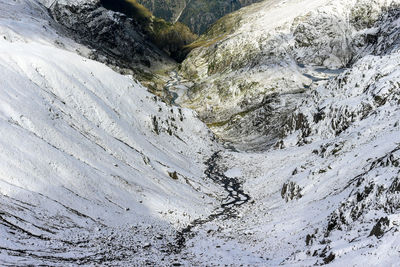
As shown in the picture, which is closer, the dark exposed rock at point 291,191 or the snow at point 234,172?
the dark exposed rock at point 291,191

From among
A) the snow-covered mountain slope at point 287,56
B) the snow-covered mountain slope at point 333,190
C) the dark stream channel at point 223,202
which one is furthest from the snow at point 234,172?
the snow-covered mountain slope at point 287,56

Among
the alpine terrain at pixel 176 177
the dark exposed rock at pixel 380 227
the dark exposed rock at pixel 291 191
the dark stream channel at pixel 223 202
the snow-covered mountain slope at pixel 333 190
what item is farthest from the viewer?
the dark exposed rock at pixel 291 191

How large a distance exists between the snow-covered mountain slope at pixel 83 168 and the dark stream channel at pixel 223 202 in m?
1.21

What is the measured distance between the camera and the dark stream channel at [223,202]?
32756 millimetres

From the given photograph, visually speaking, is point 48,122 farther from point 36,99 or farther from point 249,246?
point 249,246

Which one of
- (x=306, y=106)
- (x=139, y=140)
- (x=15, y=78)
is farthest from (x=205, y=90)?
(x=15, y=78)

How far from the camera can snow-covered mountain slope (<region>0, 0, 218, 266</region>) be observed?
25.0 metres

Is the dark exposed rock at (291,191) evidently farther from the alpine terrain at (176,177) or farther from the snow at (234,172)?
the snow at (234,172)

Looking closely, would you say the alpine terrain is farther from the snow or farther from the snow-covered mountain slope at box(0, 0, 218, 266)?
the snow

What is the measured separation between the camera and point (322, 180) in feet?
123

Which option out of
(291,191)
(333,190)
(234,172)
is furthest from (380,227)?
(234,172)

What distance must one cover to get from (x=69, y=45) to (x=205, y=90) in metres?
65.5

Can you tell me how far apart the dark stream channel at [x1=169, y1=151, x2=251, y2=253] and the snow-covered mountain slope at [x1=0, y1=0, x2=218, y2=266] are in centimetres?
121

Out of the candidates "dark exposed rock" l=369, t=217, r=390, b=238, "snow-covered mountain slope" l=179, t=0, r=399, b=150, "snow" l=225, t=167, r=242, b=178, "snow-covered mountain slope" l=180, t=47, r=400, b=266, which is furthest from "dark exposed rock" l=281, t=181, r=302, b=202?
"snow-covered mountain slope" l=179, t=0, r=399, b=150
